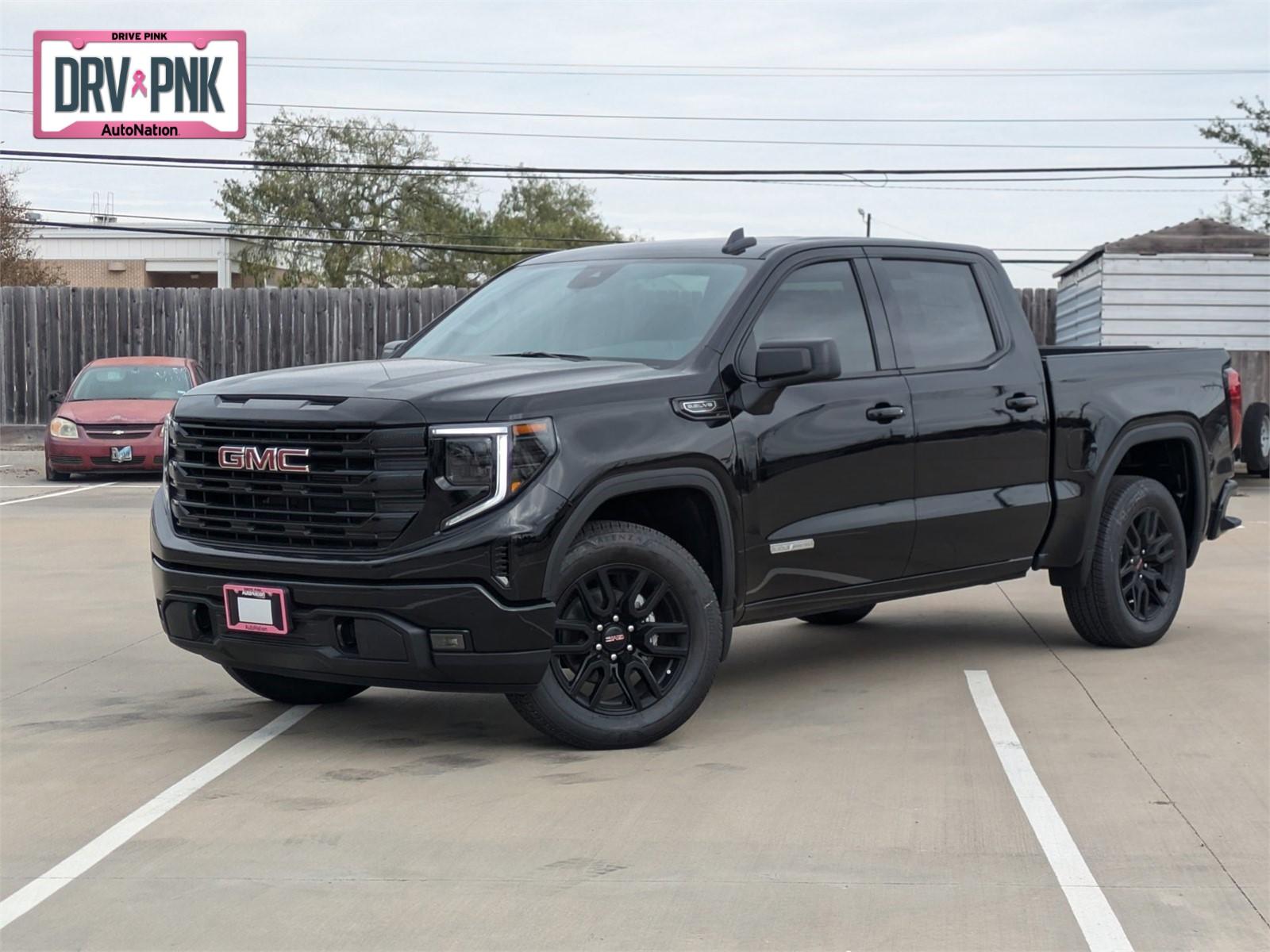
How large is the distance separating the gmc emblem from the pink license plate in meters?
0.44

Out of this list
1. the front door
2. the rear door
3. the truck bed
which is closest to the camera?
the front door

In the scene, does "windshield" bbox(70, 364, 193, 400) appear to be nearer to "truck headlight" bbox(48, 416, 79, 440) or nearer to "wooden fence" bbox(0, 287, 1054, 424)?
"truck headlight" bbox(48, 416, 79, 440)

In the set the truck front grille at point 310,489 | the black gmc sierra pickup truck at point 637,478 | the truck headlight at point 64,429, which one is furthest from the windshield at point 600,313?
the truck headlight at point 64,429

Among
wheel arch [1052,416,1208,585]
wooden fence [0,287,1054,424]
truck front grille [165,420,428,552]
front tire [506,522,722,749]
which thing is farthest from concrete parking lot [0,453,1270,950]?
wooden fence [0,287,1054,424]

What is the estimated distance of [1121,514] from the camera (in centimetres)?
855

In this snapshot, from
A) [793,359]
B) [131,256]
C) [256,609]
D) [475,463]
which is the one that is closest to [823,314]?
[793,359]

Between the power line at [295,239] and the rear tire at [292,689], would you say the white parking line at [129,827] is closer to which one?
the rear tire at [292,689]

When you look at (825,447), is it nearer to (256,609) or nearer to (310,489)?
(310,489)

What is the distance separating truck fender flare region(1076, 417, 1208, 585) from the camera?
841cm

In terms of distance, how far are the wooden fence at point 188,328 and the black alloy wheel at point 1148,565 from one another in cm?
2185

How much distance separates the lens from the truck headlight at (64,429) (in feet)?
66.1

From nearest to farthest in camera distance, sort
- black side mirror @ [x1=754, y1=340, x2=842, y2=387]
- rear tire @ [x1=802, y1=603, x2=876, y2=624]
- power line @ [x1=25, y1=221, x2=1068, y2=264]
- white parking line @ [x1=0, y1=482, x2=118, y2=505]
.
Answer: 1. black side mirror @ [x1=754, y1=340, x2=842, y2=387]
2. rear tire @ [x1=802, y1=603, x2=876, y2=624]
3. white parking line @ [x1=0, y1=482, x2=118, y2=505]
4. power line @ [x1=25, y1=221, x2=1068, y2=264]

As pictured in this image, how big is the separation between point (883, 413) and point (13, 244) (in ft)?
163

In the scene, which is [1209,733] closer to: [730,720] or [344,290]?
[730,720]
